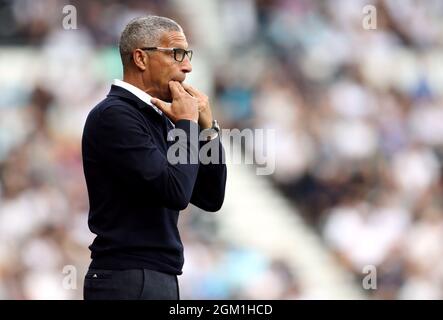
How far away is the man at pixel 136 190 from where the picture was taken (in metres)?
3.27

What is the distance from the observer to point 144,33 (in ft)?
11.7

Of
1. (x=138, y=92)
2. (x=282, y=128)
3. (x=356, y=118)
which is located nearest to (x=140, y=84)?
(x=138, y=92)

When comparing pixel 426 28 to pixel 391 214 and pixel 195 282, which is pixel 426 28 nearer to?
pixel 391 214

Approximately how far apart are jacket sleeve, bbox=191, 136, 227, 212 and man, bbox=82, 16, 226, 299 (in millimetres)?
230

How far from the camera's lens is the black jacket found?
3.26 meters

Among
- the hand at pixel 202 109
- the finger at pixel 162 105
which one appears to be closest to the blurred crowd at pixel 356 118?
the hand at pixel 202 109

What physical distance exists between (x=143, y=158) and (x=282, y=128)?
18.3ft

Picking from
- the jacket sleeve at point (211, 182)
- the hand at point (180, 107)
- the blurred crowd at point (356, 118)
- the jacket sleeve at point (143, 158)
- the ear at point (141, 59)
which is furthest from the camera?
the blurred crowd at point (356, 118)

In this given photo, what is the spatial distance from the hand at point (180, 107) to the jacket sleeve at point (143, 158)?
3 cm

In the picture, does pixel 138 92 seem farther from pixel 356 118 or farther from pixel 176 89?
pixel 356 118

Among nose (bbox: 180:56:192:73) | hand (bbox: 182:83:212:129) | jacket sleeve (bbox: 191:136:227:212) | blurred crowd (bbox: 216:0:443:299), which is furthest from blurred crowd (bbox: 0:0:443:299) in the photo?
nose (bbox: 180:56:192:73)

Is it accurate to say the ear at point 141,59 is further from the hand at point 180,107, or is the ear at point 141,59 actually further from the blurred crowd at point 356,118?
the blurred crowd at point 356,118
